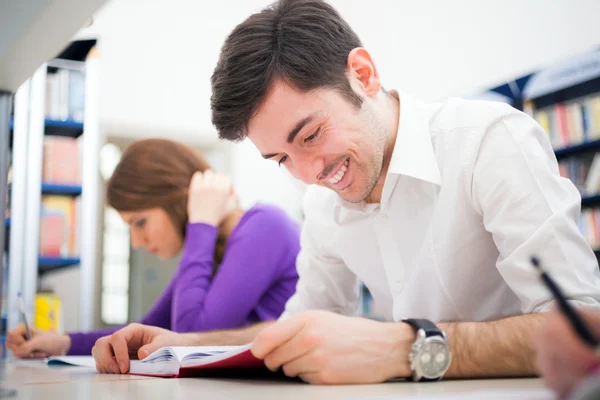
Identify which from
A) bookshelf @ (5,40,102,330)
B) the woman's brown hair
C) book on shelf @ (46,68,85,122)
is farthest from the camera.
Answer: book on shelf @ (46,68,85,122)

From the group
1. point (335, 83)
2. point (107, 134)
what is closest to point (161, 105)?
point (107, 134)

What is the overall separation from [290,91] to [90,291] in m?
2.28

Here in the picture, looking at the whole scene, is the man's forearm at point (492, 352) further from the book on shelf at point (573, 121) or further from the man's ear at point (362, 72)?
the book on shelf at point (573, 121)

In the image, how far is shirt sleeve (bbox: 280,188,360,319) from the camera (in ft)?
4.29

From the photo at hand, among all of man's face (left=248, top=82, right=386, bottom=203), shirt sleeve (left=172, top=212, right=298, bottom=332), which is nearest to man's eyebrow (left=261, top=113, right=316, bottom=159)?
man's face (left=248, top=82, right=386, bottom=203)

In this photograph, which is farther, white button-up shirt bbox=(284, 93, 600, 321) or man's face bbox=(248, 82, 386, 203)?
man's face bbox=(248, 82, 386, 203)

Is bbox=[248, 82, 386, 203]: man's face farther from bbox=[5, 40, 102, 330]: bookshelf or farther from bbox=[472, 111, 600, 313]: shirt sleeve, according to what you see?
bbox=[5, 40, 102, 330]: bookshelf

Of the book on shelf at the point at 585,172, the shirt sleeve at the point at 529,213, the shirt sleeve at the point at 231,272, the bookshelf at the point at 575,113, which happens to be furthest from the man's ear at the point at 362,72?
the bookshelf at the point at 575,113

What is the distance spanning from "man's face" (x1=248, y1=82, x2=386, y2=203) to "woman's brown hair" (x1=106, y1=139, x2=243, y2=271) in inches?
30.2

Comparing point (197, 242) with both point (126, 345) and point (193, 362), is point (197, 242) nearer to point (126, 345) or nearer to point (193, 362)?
point (126, 345)

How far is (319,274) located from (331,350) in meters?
0.65

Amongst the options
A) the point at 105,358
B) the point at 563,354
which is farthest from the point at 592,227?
the point at 563,354

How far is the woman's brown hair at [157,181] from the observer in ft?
5.89

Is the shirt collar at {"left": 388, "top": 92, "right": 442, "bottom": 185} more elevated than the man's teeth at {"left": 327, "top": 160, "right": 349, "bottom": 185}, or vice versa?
the shirt collar at {"left": 388, "top": 92, "right": 442, "bottom": 185}
